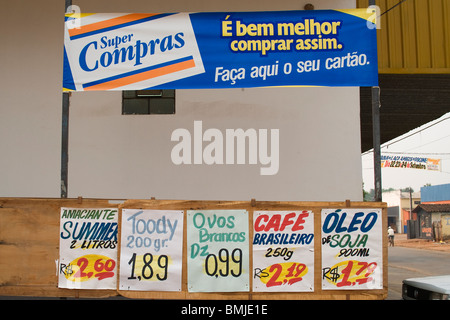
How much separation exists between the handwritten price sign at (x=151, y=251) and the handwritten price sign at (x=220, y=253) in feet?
0.58

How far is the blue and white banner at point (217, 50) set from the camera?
17.7 ft

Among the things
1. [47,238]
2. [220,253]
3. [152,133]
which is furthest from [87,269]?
[152,133]

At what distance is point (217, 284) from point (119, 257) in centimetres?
118

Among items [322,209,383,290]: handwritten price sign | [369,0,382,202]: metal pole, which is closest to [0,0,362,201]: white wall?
[369,0,382,202]: metal pole

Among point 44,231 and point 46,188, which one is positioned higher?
point 46,188

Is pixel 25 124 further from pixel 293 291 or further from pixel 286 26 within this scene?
pixel 293 291

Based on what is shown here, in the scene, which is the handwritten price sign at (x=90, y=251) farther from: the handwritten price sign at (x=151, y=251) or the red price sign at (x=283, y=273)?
the red price sign at (x=283, y=273)

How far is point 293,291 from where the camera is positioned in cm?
516

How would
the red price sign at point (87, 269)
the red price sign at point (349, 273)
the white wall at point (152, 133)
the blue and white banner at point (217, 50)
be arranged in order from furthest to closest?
the white wall at point (152, 133) → the blue and white banner at point (217, 50) → the red price sign at point (87, 269) → the red price sign at point (349, 273)

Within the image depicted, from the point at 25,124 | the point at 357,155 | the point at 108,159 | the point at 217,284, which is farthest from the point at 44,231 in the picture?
the point at 357,155

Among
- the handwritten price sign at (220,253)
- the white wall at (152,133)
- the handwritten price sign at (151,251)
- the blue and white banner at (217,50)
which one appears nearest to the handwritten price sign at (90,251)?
the handwritten price sign at (151,251)

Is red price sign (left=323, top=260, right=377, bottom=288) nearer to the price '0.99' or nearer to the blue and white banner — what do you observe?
the price '0.99'

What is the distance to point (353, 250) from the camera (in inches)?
204

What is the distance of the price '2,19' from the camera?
5223 mm
